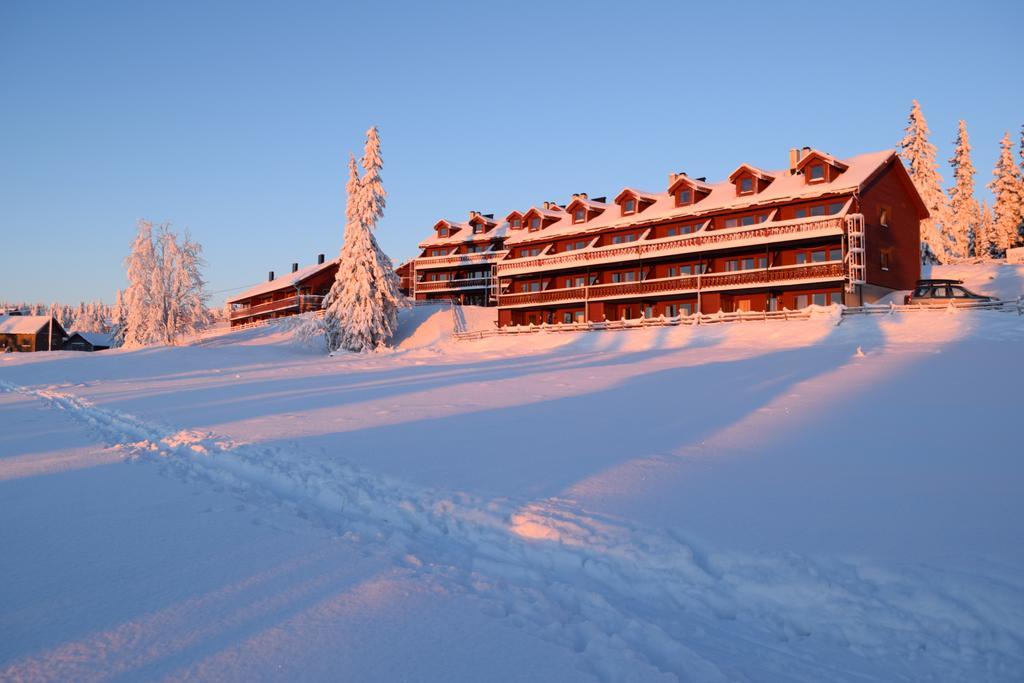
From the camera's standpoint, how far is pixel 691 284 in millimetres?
40469

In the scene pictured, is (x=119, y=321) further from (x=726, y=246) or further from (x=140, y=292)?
(x=726, y=246)

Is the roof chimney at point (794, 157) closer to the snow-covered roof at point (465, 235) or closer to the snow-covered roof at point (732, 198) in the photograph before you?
the snow-covered roof at point (732, 198)

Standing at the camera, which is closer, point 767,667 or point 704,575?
point 767,667

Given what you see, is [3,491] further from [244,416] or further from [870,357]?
[870,357]

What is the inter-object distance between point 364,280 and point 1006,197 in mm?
57947

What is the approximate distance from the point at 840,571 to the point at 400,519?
4.70 m

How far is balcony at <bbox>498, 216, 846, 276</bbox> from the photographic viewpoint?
34.9m

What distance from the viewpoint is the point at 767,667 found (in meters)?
4.42

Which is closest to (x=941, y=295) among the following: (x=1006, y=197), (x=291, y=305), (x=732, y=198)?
(x=732, y=198)

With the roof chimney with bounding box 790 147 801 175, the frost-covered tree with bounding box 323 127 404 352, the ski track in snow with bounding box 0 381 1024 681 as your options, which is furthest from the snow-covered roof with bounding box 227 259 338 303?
the ski track in snow with bounding box 0 381 1024 681

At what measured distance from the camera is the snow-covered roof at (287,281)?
6606 cm

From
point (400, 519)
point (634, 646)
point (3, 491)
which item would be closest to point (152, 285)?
point (3, 491)

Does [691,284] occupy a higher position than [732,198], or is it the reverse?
[732,198]

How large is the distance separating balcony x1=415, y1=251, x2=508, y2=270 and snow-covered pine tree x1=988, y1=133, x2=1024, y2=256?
45.8 m
